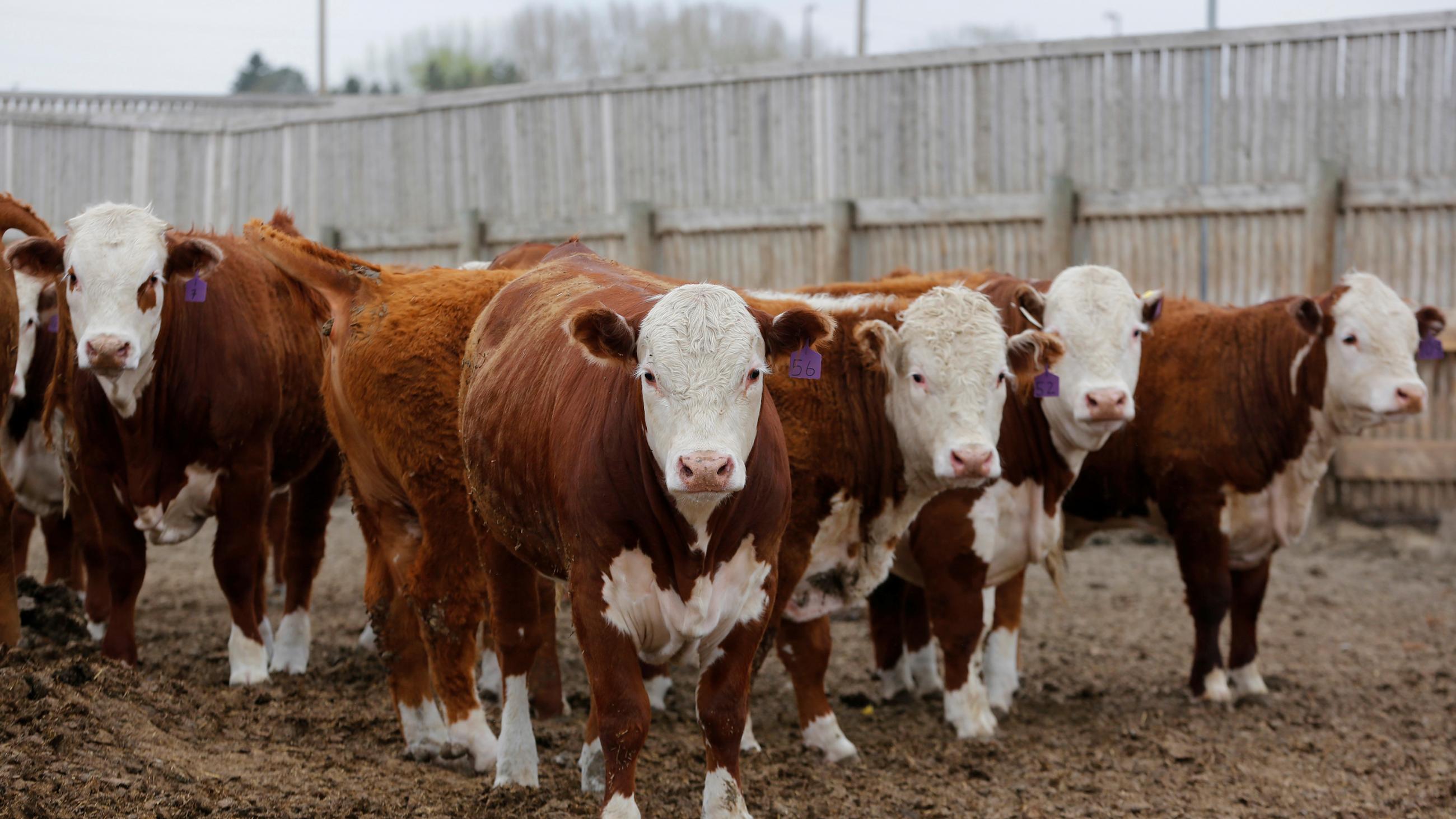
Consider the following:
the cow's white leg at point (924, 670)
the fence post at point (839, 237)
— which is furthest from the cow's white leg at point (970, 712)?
the fence post at point (839, 237)

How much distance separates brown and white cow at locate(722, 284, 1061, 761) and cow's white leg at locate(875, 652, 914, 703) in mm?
1264

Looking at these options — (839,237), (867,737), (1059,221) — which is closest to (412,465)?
(867,737)

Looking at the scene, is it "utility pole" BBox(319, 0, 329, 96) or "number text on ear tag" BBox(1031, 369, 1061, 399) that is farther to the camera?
"utility pole" BBox(319, 0, 329, 96)

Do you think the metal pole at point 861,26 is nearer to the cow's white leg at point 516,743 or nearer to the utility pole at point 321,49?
the utility pole at point 321,49

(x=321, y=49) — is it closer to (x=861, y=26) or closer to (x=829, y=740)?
(x=861, y=26)

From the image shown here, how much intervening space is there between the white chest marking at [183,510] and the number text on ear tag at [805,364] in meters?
3.06

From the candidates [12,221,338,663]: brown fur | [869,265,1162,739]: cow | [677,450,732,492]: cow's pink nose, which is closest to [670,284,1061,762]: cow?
[869,265,1162,739]: cow

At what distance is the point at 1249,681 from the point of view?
24.4ft

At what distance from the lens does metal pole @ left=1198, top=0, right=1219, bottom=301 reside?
36.2ft

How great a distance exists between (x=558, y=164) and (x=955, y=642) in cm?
800

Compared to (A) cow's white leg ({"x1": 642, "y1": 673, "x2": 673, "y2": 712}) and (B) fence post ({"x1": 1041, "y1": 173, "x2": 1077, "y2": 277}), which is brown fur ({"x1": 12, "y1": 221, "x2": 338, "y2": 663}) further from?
(B) fence post ({"x1": 1041, "y1": 173, "x2": 1077, "y2": 277})

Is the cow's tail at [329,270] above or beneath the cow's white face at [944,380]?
above

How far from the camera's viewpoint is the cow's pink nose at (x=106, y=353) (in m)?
5.74

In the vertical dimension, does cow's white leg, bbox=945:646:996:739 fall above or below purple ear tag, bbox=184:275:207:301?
below
